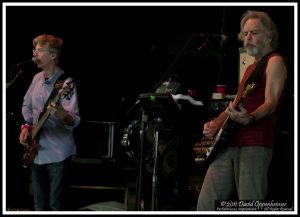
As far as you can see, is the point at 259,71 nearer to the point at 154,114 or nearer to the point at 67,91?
the point at 154,114

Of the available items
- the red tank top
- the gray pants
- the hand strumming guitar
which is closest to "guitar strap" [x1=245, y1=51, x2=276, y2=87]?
the red tank top

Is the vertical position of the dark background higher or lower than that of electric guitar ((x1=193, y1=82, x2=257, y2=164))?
higher

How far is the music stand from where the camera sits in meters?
3.42

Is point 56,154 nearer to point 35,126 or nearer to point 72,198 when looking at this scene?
point 35,126

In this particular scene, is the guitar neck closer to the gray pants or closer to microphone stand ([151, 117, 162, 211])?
microphone stand ([151, 117, 162, 211])

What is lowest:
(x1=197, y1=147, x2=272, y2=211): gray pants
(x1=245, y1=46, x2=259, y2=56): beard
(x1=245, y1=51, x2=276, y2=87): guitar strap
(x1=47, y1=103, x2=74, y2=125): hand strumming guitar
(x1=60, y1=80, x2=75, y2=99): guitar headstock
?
(x1=197, y1=147, x2=272, y2=211): gray pants

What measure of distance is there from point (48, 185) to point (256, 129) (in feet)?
6.10

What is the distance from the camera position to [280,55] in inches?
123

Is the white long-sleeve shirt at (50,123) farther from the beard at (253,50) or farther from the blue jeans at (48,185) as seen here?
the beard at (253,50)

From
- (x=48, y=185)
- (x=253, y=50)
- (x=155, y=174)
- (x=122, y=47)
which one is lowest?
(x=48, y=185)

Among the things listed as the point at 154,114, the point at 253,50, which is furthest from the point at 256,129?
the point at 154,114

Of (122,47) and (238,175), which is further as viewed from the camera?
(122,47)

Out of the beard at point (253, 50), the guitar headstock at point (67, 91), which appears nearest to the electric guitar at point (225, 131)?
the beard at point (253, 50)

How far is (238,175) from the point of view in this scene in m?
3.09
